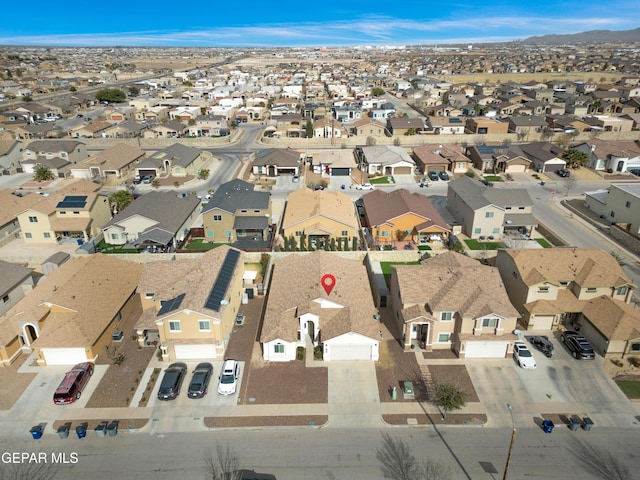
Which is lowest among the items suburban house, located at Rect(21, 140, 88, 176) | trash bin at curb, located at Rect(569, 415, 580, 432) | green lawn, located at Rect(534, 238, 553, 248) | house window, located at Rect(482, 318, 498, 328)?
trash bin at curb, located at Rect(569, 415, 580, 432)

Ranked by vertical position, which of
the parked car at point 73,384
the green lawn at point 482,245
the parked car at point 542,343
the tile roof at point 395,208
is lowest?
the parked car at point 542,343

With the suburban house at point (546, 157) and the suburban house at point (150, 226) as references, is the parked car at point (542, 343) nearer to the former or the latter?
the suburban house at point (150, 226)

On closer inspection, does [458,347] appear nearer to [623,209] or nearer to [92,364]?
[92,364]

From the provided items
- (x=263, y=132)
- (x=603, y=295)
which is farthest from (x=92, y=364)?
(x=263, y=132)

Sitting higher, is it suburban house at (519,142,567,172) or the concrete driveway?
suburban house at (519,142,567,172)

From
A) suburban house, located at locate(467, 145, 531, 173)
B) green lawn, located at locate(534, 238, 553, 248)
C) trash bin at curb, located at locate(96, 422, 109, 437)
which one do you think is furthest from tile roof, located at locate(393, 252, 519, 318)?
suburban house, located at locate(467, 145, 531, 173)

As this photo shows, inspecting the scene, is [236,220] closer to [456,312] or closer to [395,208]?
[395,208]

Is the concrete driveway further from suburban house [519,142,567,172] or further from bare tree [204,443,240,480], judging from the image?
suburban house [519,142,567,172]

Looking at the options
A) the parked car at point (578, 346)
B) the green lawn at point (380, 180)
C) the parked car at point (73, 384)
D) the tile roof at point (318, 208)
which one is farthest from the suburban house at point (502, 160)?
the parked car at point (73, 384)
